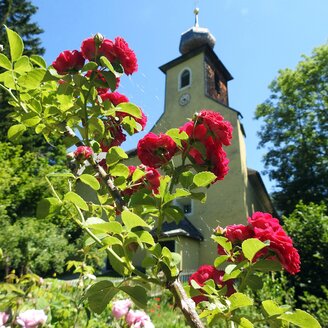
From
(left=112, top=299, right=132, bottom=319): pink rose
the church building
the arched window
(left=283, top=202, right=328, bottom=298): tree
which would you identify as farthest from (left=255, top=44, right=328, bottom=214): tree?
(left=112, top=299, right=132, bottom=319): pink rose

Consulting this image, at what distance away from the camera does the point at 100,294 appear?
26.9 inches

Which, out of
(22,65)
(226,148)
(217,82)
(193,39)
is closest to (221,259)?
(22,65)

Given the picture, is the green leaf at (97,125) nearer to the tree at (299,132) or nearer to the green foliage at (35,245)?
the green foliage at (35,245)

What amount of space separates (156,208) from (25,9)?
20734 mm

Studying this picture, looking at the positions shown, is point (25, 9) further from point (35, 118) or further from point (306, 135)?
point (35, 118)

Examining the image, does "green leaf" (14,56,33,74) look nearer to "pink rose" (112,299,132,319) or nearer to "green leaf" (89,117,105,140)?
"green leaf" (89,117,105,140)

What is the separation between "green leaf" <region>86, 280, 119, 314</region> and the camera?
26.6 inches

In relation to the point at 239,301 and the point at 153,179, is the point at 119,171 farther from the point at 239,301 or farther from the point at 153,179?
the point at 239,301

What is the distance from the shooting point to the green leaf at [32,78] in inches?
35.8

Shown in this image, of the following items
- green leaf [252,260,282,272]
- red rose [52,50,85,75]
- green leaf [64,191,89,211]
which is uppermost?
red rose [52,50,85,75]

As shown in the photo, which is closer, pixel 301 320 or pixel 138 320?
pixel 301 320

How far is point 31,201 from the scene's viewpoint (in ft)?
46.9

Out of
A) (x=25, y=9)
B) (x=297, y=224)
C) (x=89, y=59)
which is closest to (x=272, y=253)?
(x=89, y=59)

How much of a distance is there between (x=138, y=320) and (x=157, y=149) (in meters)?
1.10
